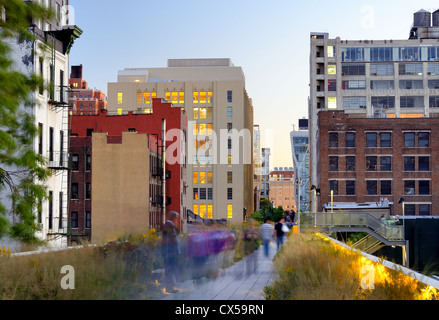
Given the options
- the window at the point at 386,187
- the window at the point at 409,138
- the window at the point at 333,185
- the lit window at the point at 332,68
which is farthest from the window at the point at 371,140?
the lit window at the point at 332,68

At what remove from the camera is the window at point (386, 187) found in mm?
80519

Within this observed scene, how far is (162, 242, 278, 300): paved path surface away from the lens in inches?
490

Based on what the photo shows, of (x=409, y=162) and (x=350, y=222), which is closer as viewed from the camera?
(x=350, y=222)

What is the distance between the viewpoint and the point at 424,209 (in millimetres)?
80875

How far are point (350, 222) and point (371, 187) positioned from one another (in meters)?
35.5

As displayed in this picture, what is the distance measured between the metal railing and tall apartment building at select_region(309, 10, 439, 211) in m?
63.8

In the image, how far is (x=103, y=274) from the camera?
1105 centimetres

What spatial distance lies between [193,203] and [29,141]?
106 metres

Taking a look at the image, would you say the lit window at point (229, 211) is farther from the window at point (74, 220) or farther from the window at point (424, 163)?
the window at point (74, 220)

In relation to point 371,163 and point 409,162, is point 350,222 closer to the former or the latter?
point 371,163

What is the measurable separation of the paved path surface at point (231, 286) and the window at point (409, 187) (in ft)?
213

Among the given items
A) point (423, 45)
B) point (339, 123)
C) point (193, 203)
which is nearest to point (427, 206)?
point (339, 123)

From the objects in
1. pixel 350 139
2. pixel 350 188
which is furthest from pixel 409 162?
pixel 350 188
